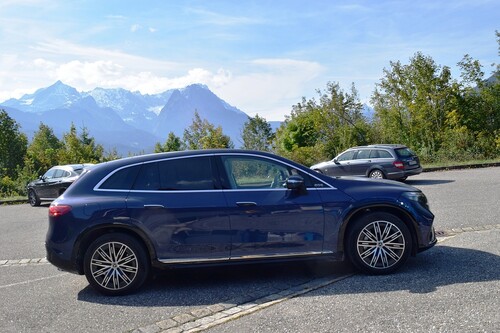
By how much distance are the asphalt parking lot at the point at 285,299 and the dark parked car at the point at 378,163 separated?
9811mm

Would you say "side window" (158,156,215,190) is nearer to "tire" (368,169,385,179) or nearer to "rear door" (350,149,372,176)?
"tire" (368,169,385,179)

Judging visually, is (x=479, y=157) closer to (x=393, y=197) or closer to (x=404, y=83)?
(x=404, y=83)

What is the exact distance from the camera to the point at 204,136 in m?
32.3

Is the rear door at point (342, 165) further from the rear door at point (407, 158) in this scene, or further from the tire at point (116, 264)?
the tire at point (116, 264)

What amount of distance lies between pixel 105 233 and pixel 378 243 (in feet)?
10.8

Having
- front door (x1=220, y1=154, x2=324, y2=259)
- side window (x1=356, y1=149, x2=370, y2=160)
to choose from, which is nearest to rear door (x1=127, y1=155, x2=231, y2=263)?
front door (x1=220, y1=154, x2=324, y2=259)

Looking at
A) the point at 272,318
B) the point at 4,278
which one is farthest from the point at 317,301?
the point at 4,278

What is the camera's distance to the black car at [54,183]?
17.1 m

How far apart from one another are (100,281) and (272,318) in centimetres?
226

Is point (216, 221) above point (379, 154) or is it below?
below

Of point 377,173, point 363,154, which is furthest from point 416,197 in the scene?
point 363,154

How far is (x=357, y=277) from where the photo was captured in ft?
18.9

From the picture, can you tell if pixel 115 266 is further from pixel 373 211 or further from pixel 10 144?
pixel 10 144

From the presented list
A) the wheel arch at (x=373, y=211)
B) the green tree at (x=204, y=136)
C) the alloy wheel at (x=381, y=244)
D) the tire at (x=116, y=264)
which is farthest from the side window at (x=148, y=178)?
the green tree at (x=204, y=136)
